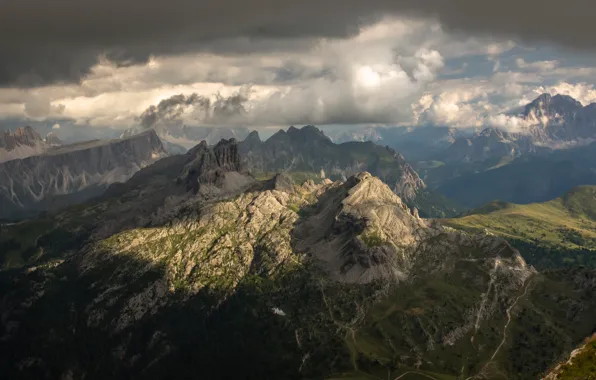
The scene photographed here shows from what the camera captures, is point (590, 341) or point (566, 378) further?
point (590, 341)
